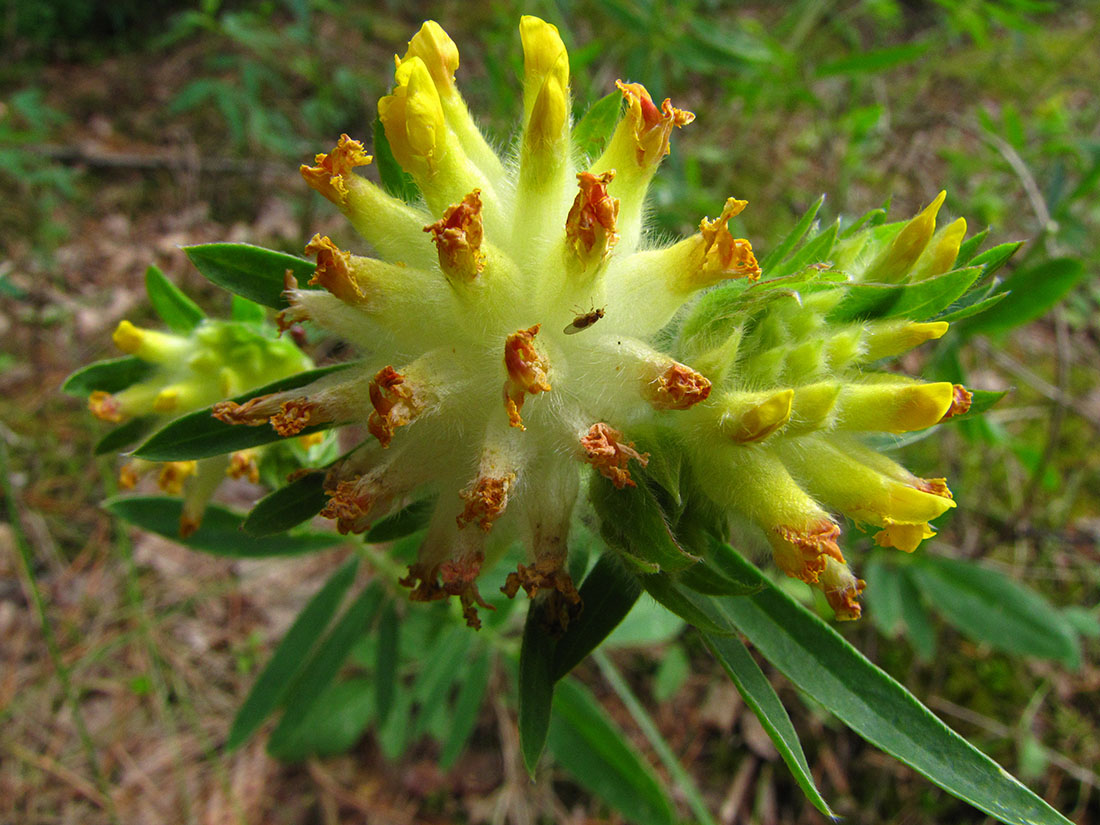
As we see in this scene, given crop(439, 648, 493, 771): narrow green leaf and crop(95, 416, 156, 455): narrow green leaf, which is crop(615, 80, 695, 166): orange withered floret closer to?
crop(95, 416, 156, 455): narrow green leaf

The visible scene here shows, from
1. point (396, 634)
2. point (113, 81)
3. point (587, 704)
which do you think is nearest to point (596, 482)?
point (396, 634)

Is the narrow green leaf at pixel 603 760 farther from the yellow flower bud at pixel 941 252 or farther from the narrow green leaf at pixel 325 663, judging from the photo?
the yellow flower bud at pixel 941 252

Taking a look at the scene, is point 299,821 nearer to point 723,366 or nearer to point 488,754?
point 488,754

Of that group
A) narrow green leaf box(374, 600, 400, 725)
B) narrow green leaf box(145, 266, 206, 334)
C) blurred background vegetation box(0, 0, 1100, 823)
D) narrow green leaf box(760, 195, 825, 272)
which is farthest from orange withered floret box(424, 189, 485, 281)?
narrow green leaf box(374, 600, 400, 725)

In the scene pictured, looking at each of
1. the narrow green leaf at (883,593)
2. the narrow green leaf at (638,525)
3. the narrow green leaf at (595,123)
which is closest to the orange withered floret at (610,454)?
the narrow green leaf at (638,525)

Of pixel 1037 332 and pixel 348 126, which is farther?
pixel 348 126

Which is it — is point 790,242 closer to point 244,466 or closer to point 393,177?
point 393,177

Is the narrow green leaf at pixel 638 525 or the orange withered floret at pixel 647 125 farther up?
the orange withered floret at pixel 647 125
